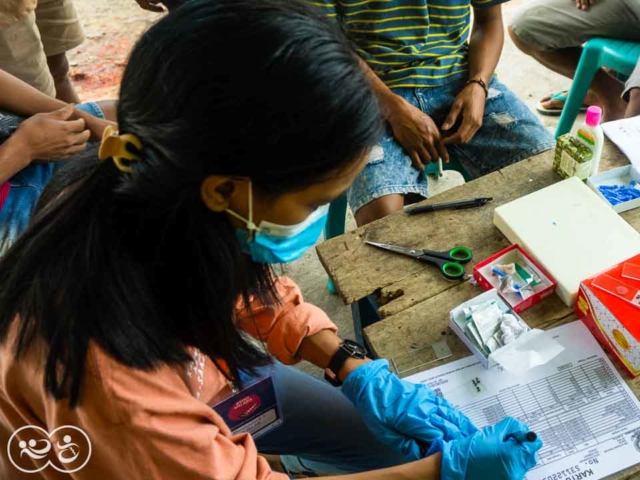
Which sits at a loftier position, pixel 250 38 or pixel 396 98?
pixel 250 38

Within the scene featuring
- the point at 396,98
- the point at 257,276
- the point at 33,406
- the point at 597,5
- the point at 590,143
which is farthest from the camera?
the point at 597,5

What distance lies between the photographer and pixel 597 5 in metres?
1.85

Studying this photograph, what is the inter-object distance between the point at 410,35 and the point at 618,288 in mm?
874

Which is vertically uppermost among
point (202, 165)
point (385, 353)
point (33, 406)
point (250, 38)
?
point (250, 38)

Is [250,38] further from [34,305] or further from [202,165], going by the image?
[34,305]

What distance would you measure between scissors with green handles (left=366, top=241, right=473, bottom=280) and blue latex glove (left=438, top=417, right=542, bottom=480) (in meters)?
0.29

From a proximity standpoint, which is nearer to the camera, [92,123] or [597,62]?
[92,123]

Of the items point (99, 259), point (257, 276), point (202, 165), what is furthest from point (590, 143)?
point (99, 259)

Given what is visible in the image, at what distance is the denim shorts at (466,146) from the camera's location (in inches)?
53.8

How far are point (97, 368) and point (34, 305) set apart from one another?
0.11 metres

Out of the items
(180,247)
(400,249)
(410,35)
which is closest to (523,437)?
(400,249)

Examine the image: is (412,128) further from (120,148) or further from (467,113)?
(120,148)

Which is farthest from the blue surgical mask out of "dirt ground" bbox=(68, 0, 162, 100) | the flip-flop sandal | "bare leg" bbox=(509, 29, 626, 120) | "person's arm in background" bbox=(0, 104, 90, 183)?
"dirt ground" bbox=(68, 0, 162, 100)

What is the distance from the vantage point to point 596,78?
6.72 feet
